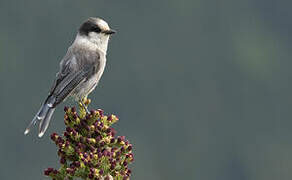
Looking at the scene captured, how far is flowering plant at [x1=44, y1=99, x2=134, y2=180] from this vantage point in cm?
1123

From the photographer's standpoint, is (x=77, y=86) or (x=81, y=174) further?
(x=77, y=86)

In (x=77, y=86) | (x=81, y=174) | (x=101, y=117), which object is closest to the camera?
(x=81, y=174)

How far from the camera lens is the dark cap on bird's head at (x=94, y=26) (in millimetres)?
16114

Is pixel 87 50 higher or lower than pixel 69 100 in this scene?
higher

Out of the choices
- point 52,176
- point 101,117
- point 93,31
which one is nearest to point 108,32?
point 93,31

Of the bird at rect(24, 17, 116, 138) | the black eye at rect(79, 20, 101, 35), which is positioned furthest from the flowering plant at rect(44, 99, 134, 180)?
the black eye at rect(79, 20, 101, 35)

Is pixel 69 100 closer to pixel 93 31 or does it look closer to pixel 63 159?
pixel 93 31

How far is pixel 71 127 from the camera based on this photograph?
12.3 meters

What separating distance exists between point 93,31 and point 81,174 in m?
5.62

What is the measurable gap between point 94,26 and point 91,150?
17.2ft

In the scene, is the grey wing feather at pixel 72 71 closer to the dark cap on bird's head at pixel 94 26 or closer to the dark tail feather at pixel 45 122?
the dark tail feather at pixel 45 122

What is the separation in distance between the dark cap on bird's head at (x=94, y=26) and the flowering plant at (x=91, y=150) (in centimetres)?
415

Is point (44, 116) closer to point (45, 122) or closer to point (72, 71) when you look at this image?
point (45, 122)

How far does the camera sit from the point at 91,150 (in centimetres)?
1155
